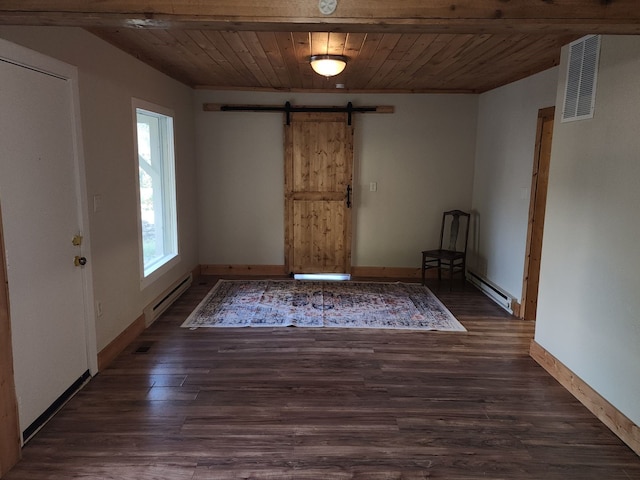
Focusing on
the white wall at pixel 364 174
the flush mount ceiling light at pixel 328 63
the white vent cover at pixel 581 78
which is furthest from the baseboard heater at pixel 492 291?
the flush mount ceiling light at pixel 328 63

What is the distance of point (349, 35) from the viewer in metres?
3.14

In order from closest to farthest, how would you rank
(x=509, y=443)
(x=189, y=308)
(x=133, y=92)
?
(x=509, y=443) → (x=133, y=92) → (x=189, y=308)

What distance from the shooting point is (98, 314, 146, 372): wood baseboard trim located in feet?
10.5

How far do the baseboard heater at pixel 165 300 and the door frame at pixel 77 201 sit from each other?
0.99m

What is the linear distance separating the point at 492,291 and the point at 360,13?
12.6ft

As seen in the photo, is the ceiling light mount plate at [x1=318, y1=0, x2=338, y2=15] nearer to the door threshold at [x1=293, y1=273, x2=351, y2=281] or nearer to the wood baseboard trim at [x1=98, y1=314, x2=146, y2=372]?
the wood baseboard trim at [x1=98, y1=314, x2=146, y2=372]

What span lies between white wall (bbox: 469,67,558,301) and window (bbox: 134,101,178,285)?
3.59 metres

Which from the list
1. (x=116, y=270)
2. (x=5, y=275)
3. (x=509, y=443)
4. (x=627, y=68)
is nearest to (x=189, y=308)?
(x=116, y=270)

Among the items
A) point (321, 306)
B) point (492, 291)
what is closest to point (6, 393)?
point (321, 306)

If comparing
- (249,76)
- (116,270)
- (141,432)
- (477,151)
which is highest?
(249,76)

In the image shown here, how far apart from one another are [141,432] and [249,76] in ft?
12.2

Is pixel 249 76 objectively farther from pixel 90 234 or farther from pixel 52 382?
pixel 52 382

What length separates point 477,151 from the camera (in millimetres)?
5742

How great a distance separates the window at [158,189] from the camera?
14.8 ft
